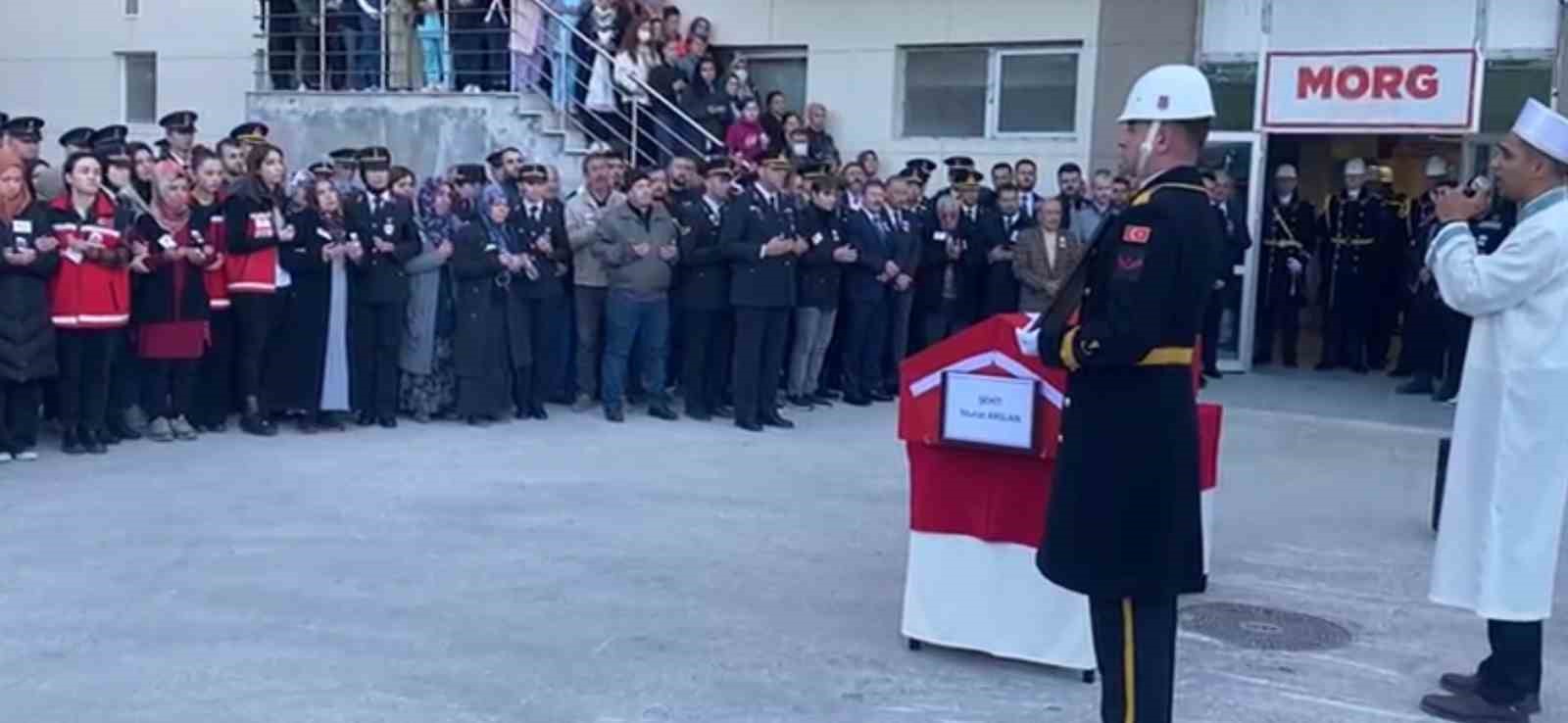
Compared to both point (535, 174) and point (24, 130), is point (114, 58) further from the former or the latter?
point (535, 174)

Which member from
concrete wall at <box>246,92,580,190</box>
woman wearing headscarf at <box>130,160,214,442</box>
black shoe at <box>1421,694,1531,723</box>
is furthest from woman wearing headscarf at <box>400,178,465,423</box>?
black shoe at <box>1421,694,1531,723</box>

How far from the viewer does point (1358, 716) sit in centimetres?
588

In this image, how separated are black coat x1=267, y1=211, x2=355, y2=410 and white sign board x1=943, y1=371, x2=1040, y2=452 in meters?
5.90

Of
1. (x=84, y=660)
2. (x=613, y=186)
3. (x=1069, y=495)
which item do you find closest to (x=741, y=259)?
(x=613, y=186)

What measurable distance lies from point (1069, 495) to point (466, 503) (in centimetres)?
472

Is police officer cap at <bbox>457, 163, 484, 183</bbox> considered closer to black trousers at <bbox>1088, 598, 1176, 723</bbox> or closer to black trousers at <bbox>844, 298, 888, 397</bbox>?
black trousers at <bbox>844, 298, 888, 397</bbox>

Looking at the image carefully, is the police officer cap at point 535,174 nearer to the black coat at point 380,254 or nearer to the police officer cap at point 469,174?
the police officer cap at point 469,174

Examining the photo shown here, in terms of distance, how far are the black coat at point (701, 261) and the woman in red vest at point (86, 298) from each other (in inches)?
145

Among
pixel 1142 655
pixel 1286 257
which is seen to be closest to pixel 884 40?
pixel 1286 257

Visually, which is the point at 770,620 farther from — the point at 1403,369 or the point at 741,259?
the point at 1403,369

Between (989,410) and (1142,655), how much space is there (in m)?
1.33

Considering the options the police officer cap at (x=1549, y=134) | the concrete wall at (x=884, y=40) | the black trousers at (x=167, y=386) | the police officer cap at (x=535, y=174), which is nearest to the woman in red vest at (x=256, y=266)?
the black trousers at (x=167, y=386)

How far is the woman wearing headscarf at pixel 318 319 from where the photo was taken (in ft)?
35.3

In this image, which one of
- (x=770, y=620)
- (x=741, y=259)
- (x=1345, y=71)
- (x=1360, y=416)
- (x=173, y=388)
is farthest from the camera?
(x=1345, y=71)
